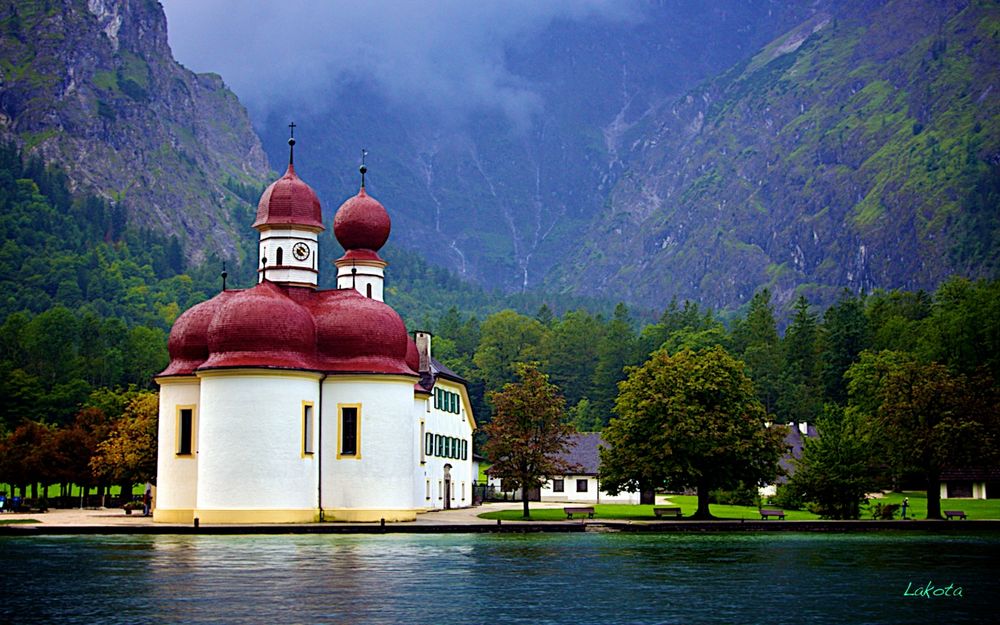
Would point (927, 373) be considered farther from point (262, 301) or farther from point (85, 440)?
point (85, 440)

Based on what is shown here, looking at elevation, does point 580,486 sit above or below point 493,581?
above

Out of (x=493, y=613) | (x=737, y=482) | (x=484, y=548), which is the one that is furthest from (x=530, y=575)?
(x=737, y=482)

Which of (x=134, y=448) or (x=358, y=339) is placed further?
(x=134, y=448)

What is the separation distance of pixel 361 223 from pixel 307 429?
17.3 m

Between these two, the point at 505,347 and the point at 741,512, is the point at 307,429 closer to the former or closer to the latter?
the point at 741,512

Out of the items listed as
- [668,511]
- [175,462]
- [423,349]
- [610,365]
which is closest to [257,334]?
[175,462]

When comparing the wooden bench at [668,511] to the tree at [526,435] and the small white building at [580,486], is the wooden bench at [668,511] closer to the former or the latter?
the tree at [526,435]

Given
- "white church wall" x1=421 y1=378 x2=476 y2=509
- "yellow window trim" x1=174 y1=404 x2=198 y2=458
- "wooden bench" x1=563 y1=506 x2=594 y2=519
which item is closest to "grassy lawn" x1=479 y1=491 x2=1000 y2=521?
"wooden bench" x1=563 y1=506 x2=594 y2=519

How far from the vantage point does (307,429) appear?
193ft

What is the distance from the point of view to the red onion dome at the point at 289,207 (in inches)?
2544

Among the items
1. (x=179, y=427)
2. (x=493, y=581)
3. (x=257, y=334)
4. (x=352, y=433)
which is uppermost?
(x=257, y=334)

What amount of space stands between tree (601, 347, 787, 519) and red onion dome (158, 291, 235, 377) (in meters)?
19.8

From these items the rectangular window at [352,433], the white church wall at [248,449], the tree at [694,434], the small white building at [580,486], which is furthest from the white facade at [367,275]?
the small white building at [580,486]

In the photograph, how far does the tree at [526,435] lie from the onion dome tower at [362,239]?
31.6 ft
